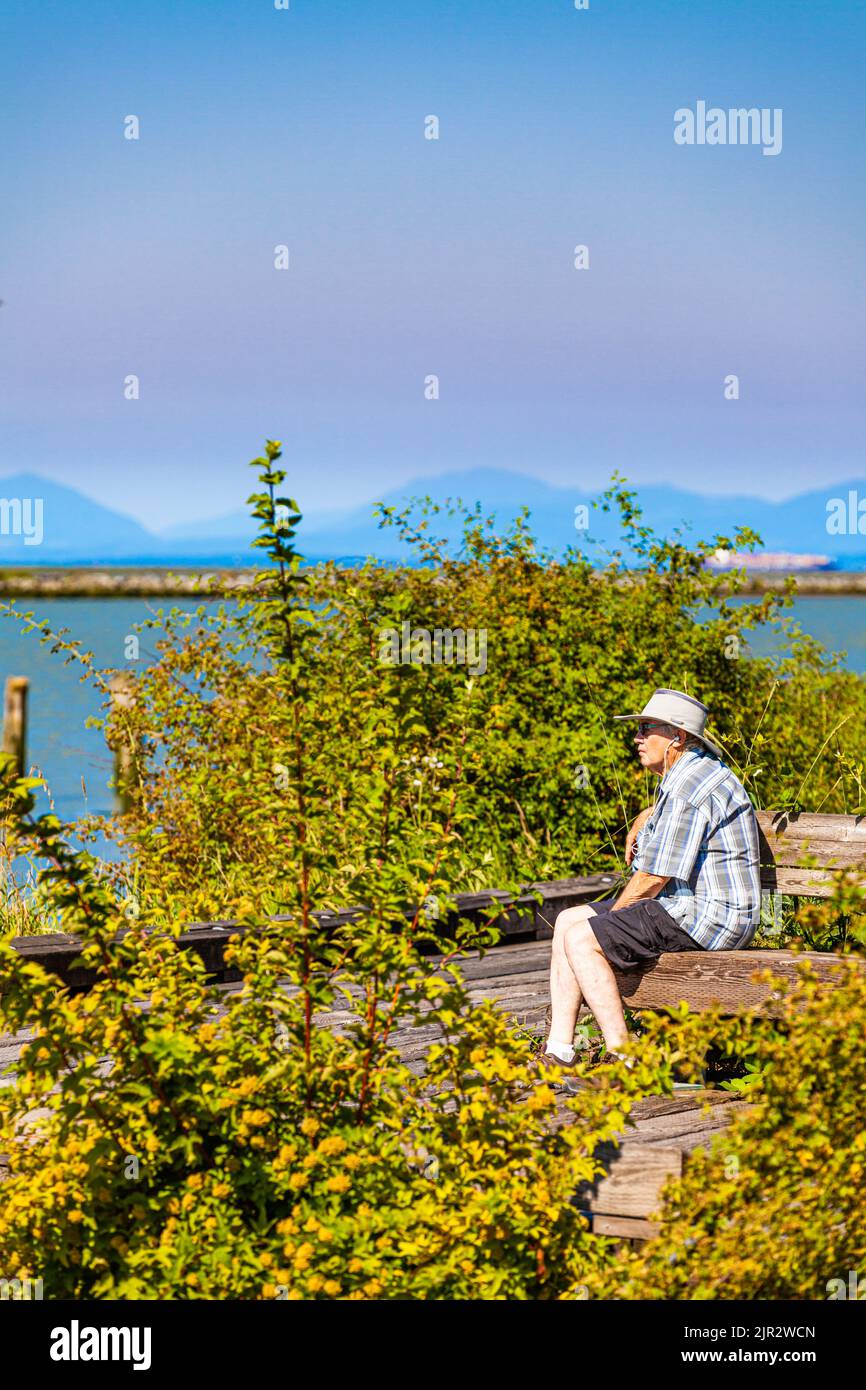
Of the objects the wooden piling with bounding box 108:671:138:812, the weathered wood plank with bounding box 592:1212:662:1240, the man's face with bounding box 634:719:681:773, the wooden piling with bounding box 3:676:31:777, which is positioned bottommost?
the weathered wood plank with bounding box 592:1212:662:1240

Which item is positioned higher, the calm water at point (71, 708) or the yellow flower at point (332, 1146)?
the calm water at point (71, 708)

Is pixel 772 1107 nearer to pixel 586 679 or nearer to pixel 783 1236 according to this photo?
pixel 783 1236

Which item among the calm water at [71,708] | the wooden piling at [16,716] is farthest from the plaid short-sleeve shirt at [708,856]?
the wooden piling at [16,716]

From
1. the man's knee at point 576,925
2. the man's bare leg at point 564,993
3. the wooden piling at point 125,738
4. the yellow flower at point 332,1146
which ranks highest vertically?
the wooden piling at point 125,738

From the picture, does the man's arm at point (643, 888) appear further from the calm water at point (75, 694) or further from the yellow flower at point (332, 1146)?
the calm water at point (75, 694)

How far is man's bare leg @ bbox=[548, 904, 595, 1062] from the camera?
4977 millimetres

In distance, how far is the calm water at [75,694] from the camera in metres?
21.9

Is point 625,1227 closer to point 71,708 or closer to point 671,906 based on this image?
point 671,906

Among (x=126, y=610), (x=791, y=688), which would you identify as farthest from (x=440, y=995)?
(x=126, y=610)

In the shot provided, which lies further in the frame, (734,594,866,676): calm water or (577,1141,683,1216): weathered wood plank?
(734,594,866,676): calm water

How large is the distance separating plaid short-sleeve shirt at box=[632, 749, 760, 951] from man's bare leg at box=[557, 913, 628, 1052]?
0.28 m

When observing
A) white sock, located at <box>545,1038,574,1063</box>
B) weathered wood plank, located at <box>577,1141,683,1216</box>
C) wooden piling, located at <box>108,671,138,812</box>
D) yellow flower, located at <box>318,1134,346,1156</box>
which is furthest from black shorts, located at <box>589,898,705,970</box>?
wooden piling, located at <box>108,671,138,812</box>

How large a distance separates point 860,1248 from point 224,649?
719 centimetres

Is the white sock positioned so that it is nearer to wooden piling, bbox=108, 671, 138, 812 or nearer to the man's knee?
the man's knee
